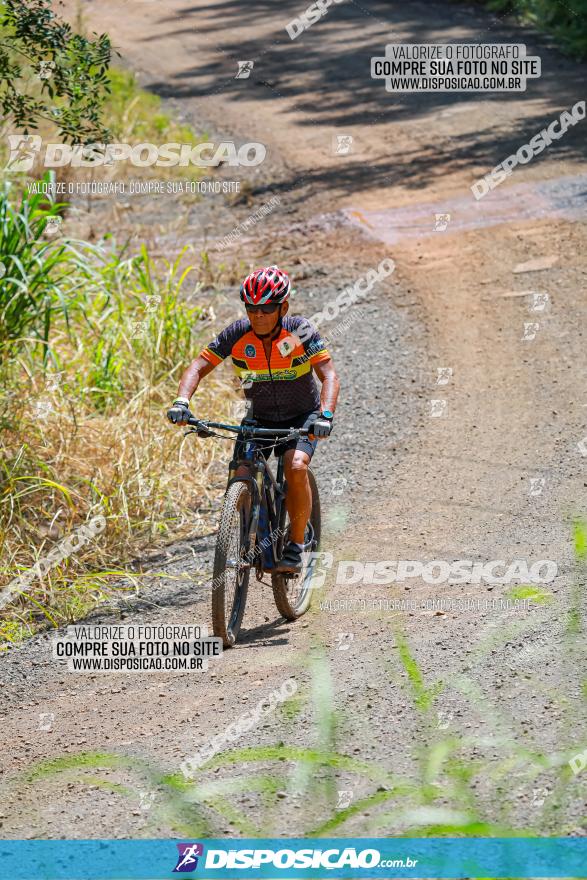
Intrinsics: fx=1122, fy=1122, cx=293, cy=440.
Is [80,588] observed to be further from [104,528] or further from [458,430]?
[458,430]

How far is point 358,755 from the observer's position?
5.44 metres

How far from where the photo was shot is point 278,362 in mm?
6965

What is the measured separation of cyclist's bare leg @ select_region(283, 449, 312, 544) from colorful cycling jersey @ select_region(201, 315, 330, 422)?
36 centimetres

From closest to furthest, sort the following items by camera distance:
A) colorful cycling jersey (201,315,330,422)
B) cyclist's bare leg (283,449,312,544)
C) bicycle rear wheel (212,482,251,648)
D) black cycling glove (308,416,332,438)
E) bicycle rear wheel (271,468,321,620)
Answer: bicycle rear wheel (212,482,251,648) → black cycling glove (308,416,332,438) → cyclist's bare leg (283,449,312,544) → colorful cycling jersey (201,315,330,422) → bicycle rear wheel (271,468,321,620)

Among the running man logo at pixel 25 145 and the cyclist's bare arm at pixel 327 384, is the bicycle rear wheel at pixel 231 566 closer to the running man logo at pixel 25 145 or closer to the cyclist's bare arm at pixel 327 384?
the cyclist's bare arm at pixel 327 384

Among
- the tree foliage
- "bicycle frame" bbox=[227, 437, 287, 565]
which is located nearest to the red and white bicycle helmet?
"bicycle frame" bbox=[227, 437, 287, 565]

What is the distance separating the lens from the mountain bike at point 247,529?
258 inches

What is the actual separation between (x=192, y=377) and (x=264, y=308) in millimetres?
667

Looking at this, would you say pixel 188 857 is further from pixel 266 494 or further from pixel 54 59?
pixel 54 59

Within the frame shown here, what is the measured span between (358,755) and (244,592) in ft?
5.81

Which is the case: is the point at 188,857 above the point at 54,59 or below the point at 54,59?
below

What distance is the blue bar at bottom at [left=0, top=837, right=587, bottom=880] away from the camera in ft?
14.9

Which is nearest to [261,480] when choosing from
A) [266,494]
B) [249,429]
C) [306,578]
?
[266,494]

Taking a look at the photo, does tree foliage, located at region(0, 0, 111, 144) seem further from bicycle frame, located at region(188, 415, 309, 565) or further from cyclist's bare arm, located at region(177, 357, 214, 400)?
bicycle frame, located at region(188, 415, 309, 565)
